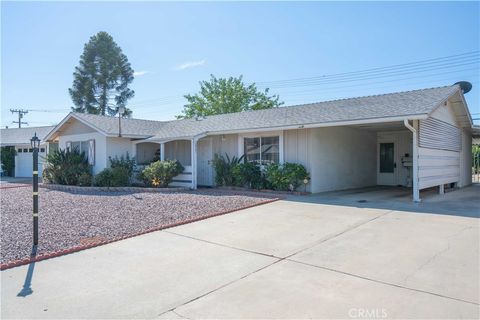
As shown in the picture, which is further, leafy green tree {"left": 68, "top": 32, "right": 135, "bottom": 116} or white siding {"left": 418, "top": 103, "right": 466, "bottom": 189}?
leafy green tree {"left": 68, "top": 32, "right": 135, "bottom": 116}

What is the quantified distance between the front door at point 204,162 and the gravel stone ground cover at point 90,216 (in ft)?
13.8

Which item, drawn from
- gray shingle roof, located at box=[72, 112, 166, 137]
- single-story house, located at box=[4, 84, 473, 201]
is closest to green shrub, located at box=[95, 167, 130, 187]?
single-story house, located at box=[4, 84, 473, 201]

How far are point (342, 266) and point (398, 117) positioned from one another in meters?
6.68

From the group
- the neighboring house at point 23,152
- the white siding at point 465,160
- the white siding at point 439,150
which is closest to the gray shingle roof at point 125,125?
the neighboring house at point 23,152

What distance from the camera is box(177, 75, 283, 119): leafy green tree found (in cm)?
3641

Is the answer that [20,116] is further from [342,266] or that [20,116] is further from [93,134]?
[342,266]

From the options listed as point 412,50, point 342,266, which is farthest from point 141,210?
point 412,50

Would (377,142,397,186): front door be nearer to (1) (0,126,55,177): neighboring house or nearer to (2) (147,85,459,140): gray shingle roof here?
(2) (147,85,459,140): gray shingle roof

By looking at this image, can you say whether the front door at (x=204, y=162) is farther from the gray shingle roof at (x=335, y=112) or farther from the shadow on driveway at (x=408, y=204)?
the shadow on driveway at (x=408, y=204)

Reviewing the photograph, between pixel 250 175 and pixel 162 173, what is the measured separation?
3.98 metres

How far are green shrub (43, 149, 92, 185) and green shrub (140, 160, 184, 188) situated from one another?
3760 mm

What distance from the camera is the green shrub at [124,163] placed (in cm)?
1560

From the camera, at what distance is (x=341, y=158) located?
1420 centimetres

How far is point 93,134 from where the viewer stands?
16.8 m
